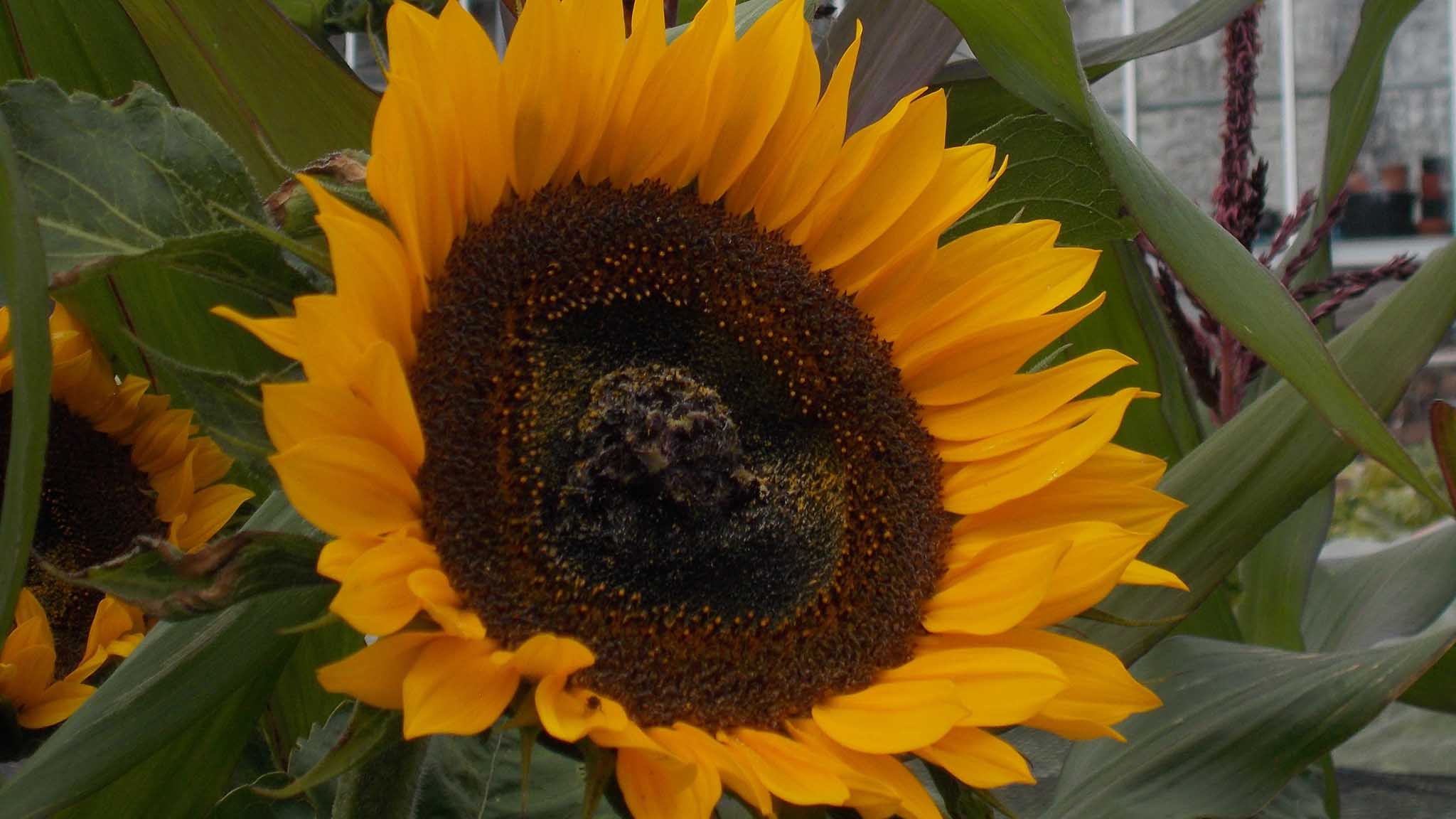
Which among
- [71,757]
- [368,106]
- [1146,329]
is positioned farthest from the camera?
[1146,329]

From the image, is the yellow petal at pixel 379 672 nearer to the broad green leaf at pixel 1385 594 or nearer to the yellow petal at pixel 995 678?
the yellow petal at pixel 995 678

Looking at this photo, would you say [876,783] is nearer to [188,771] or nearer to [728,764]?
[728,764]

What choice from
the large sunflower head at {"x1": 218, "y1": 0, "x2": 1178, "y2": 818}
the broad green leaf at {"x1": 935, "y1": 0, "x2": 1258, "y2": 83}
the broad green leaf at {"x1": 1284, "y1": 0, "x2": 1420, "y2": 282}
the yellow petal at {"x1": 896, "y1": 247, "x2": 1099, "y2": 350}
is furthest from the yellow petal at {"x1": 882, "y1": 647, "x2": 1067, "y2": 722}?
the broad green leaf at {"x1": 1284, "y1": 0, "x2": 1420, "y2": 282}

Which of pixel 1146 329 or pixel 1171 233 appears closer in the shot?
pixel 1171 233

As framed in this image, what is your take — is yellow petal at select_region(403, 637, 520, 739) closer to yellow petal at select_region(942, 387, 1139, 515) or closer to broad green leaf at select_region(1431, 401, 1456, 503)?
yellow petal at select_region(942, 387, 1139, 515)

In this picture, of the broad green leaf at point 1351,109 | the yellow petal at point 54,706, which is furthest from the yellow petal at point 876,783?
the broad green leaf at point 1351,109

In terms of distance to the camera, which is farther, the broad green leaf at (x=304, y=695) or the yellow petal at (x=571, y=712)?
the broad green leaf at (x=304, y=695)

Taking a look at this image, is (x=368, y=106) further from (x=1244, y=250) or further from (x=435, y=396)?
(x=1244, y=250)

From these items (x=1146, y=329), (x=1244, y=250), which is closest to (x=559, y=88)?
(x=1244, y=250)
